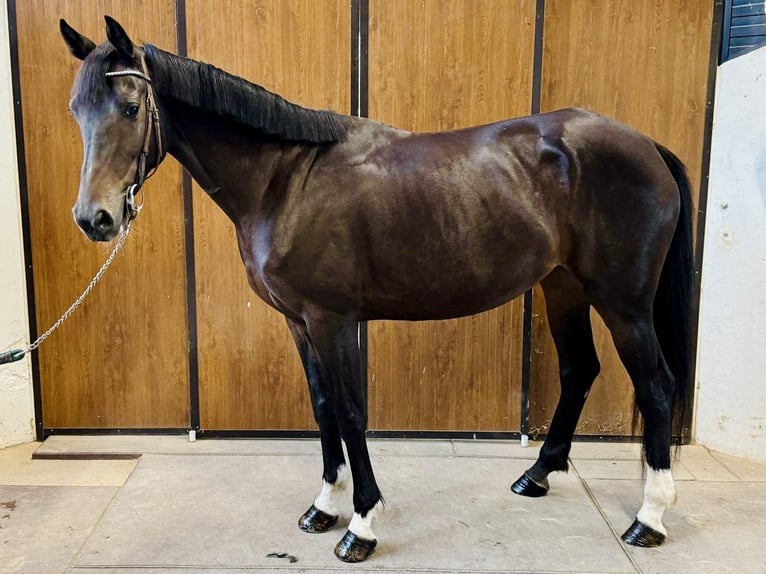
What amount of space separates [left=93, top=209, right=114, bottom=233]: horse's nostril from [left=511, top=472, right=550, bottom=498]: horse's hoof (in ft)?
5.40

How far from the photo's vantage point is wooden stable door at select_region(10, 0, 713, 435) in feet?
8.05

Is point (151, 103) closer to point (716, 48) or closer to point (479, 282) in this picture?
point (479, 282)

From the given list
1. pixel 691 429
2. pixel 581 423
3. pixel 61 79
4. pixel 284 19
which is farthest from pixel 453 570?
pixel 61 79

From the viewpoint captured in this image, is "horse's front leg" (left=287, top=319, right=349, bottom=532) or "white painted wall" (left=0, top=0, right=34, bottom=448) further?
"white painted wall" (left=0, top=0, right=34, bottom=448)

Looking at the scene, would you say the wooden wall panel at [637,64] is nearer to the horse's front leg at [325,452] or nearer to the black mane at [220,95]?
the black mane at [220,95]

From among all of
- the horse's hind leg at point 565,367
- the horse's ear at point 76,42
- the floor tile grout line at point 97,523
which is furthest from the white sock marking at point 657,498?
the horse's ear at point 76,42

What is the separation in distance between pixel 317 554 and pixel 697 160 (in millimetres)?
2125

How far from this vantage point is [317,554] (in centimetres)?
185

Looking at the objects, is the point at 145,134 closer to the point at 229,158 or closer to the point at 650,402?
the point at 229,158

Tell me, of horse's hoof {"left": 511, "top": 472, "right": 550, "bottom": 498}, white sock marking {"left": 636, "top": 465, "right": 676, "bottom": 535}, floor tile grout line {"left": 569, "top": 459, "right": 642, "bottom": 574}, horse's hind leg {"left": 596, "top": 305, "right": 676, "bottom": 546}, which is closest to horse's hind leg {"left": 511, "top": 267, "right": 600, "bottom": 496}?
horse's hoof {"left": 511, "top": 472, "right": 550, "bottom": 498}

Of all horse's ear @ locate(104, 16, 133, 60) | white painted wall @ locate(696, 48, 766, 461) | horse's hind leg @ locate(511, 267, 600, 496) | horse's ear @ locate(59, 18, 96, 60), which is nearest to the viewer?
horse's ear @ locate(104, 16, 133, 60)

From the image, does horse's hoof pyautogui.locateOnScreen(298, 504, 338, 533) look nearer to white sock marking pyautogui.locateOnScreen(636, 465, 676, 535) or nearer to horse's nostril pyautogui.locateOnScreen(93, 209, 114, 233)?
white sock marking pyautogui.locateOnScreen(636, 465, 676, 535)

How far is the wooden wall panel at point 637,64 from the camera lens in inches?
96.3

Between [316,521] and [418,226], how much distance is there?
102 centimetres
